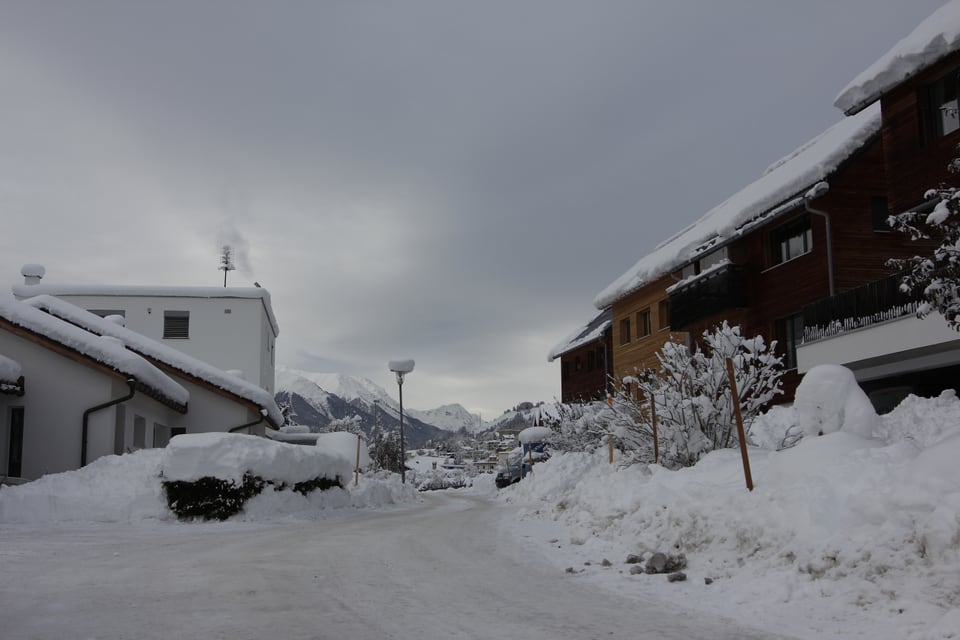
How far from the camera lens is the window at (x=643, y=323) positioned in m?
32.5

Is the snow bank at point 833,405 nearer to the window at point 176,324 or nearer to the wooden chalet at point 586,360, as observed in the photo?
the wooden chalet at point 586,360

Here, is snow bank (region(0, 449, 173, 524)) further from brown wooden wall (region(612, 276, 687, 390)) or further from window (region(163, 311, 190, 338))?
window (region(163, 311, 190, 338))

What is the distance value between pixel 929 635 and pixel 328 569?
18.0 ft

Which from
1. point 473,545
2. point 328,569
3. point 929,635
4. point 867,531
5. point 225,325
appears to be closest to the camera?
point 929,635

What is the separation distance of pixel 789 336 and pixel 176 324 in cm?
2474

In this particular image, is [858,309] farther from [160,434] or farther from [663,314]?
[160,434]

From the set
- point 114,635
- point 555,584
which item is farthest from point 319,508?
point 114,635

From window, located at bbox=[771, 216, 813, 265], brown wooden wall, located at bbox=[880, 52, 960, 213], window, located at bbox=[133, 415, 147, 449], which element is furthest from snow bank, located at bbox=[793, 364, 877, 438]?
window, located at bbox=[133, 415, 147, 449]

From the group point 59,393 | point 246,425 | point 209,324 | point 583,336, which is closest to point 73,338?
point 59,393

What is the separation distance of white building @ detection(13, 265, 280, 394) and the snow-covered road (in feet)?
77.0

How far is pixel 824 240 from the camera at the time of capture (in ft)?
71.2

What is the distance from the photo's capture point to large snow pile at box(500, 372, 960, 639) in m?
5.75

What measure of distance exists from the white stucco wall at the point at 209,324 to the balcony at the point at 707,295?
17836 millimetres

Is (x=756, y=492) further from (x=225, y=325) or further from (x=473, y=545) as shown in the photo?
(x=225, y=325)
